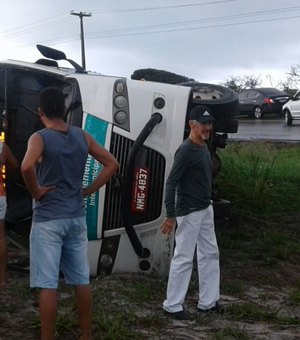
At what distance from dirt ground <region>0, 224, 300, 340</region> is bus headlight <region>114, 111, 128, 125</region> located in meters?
1.32

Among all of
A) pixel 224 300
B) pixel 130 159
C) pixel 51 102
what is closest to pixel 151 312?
pixel 224 300

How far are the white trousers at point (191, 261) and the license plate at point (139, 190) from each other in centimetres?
56

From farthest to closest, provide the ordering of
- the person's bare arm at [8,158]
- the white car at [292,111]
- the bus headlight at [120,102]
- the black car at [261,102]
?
the black car at [261,102], the white car at [292,111], the bus headlight at [120,102], the person's bare arm at [8,158]

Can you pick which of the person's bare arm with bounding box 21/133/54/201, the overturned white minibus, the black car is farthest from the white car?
the person's bare arm with bounding box 21/133/54/201

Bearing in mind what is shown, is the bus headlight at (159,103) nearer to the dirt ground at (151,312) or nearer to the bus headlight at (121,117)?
the bus headlight at (121,117)

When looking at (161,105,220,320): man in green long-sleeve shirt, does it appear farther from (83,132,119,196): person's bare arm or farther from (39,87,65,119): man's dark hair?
(39,87,65,119): man's dark hair

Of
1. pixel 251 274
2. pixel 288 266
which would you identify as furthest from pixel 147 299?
pixel 288 266

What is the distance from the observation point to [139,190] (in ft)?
18.7

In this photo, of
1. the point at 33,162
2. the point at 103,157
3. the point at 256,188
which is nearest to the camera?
the point at 33,162

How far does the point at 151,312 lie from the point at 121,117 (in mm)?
1669

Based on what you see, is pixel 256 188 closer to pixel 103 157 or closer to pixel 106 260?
pixel 106 260

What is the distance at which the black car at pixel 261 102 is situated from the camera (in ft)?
102

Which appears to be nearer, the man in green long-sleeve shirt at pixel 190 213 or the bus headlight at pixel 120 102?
the man in green long-sleeve shirt at pixel 190 213

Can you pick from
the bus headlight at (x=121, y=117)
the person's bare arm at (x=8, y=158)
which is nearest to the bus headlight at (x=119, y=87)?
the bus headlight at (x=121, y=117)
